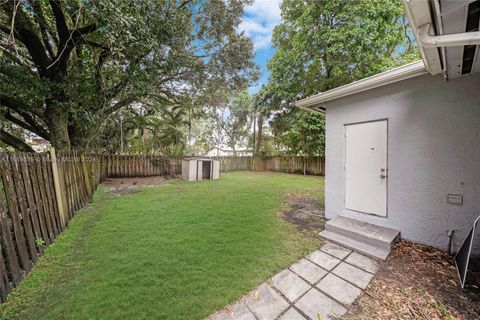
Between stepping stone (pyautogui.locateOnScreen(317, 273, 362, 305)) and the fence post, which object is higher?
the fence post

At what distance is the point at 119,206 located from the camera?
14.7 ft

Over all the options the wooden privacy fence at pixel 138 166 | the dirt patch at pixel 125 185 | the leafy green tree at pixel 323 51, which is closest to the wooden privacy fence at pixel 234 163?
the wooden privacy fence at pixel 138 166

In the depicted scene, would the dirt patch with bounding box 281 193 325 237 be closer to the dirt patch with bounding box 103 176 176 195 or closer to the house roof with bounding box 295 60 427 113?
the house roof with bounding box 295 60 427 113

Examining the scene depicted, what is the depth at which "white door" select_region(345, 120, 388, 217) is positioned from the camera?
313cm

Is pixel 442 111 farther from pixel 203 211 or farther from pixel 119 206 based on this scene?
pixel 119 206

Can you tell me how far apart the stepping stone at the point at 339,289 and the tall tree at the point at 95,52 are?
184 inches

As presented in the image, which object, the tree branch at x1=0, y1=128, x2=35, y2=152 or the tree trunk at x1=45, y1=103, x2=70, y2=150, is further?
the tree branch at x1=0, y1=128, x2=35, y2=152

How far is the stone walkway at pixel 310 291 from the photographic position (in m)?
1.64

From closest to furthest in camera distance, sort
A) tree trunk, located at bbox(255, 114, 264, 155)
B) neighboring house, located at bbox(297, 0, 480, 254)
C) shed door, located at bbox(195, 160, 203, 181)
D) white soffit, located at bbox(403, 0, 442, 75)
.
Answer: white soffit, located at bbox(403, 0, 442, 75), neighboring house, located at bbox(297, 0, 480, 254), shed door, located at bbox(195, 160, 203, 181), tree trunk, located at bbox(255, 114, 264, 155)

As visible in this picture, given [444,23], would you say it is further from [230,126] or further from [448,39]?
[230,126]

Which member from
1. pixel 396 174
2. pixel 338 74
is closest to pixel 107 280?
pixel 396 174

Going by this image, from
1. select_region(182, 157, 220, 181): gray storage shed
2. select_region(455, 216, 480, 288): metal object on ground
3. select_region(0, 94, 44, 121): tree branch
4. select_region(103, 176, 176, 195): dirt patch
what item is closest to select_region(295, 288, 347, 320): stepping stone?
select_region(455, 216, 480, 288): metal object on ground

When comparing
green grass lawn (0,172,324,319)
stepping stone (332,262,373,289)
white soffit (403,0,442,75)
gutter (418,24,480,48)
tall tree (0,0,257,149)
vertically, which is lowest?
stepping stone (332,262,373,289)

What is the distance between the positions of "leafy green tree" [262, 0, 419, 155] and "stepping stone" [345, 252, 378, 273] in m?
8.18
